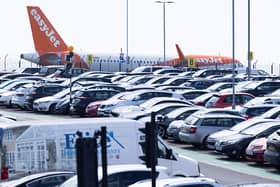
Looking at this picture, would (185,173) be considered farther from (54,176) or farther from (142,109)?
(142,109)

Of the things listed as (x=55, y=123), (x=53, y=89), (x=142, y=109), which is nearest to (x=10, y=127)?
(x=55, y=123)

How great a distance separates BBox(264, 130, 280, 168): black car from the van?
409cm

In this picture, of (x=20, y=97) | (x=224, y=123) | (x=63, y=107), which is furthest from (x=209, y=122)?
(x=20, y=97)

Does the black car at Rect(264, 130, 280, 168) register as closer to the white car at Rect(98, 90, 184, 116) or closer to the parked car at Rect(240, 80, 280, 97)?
the white car at Rect(98, 90, 184, 116)

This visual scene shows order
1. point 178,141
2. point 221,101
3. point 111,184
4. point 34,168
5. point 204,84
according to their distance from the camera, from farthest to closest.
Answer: point 204,84, point 221,101, point 178,141, point 34,168, point 111,184

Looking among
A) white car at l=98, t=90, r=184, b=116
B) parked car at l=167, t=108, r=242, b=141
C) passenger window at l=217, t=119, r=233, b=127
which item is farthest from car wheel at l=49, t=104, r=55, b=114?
passenger window at l=217, t=119, r=233, b=127

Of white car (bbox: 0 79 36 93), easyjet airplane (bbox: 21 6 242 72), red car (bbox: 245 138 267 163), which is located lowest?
red car (bbox: 245 138 267 163)

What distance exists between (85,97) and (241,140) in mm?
17653

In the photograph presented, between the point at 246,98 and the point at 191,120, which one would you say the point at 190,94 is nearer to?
the point at 246,98

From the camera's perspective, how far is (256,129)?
27.3 metres

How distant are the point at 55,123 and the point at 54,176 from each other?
162 inches

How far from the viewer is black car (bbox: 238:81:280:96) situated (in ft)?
154

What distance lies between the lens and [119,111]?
124 ft

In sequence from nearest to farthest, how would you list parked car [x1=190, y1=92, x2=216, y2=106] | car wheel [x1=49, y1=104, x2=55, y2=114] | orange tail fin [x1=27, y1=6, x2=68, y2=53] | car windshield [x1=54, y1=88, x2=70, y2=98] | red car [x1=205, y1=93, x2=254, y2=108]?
red car [x1=205, y1=93, x2=254, y2=108]
parked car [x1=190, y1=92, x2=216, y2=106]
car wheel [x1=49, y1=104, x2=55, y2=114]
car windshield [x1=54, y1=88, x2=70, y2=98]
orange tail fin [x1=27, y1=6, x2=68, y2=53]
